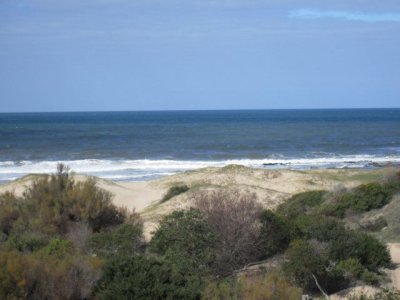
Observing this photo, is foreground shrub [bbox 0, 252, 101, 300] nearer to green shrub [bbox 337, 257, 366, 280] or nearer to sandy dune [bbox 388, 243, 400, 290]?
green shrub [bbox 337, 257, 366, 280]

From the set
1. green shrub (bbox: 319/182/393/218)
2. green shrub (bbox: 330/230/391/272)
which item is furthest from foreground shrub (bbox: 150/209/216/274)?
green shrub (bbox: 319/182/393/218)

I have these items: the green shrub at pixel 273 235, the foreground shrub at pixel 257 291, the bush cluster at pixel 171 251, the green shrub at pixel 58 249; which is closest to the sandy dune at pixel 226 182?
the bush cluster at pixel 171 251

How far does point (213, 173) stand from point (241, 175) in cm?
167

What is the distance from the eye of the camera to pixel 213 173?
3156 cm

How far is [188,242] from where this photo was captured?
35.8 feet

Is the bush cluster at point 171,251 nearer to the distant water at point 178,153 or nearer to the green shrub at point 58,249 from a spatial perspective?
the green shrub at point 58,249

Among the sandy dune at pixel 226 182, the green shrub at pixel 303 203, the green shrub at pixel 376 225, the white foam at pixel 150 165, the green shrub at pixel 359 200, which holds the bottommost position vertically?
the white foam at pixel 150 165

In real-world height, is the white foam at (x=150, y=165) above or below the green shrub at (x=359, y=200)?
below

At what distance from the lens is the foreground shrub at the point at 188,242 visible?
405 inches

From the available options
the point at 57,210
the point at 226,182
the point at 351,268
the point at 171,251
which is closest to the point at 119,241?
the point at 171,251

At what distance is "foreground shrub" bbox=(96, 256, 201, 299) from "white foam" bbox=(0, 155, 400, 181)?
30328mm

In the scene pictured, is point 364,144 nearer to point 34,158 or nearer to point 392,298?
point 34,158

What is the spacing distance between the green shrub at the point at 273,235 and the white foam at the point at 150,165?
26.9 m

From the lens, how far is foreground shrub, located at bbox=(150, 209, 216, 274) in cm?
1029
